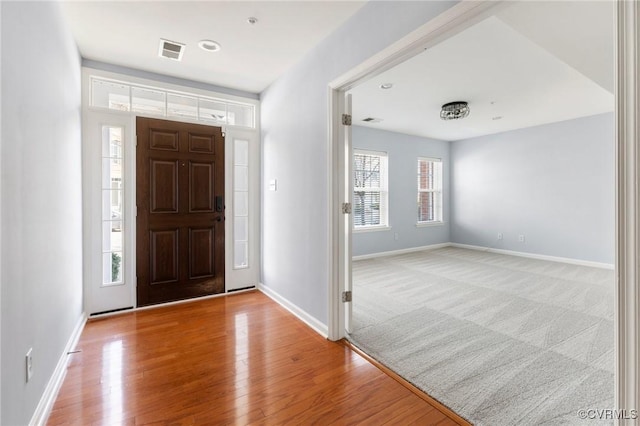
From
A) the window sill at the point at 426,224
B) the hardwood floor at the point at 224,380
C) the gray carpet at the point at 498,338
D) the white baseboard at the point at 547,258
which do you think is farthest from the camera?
the window sill at the point at 426,224

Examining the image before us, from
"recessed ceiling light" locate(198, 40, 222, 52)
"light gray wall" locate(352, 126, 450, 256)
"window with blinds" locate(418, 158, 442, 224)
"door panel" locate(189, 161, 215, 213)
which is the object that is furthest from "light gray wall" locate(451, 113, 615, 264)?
"recessed ceiling light" locate(198, 40, 222, 52)

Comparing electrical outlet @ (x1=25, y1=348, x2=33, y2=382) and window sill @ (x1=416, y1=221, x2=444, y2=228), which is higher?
window sill @ (x1=416, y1=221, x2=444, y2=228)

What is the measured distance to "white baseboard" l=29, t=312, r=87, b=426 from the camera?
1.53 metres

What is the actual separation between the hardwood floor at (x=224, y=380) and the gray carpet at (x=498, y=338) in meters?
0.27

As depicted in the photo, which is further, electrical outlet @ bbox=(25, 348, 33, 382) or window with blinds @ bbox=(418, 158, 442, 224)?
window with blinds @ bbox=(418, 158, 442, 224)

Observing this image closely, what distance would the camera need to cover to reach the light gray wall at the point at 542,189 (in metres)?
5.07

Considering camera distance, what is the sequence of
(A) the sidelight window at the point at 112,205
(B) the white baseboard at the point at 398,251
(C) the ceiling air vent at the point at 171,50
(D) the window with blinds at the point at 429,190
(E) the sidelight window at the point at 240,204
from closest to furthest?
(C) the ceiling air vent at the point at 171,50
(A) the sidelight window at the point at 112,205
(E) the sidelight window at the point at 240,204
(B) the white baseboard at the point at 398,251
(D) the window with blinds at the point at 429,190

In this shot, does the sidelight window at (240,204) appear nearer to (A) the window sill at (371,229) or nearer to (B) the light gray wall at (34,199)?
(B) the light gray wall at (34,199)

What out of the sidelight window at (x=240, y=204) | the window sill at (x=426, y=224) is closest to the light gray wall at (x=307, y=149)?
the sidelight window at (x=240, y=204)

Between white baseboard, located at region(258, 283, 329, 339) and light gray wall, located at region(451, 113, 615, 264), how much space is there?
17.6ft

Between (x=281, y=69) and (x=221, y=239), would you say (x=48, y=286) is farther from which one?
(x=281, y=69)

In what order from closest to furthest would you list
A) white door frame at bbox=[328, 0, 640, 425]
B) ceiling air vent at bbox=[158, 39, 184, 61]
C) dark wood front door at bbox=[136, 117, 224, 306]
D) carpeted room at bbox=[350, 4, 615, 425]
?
white door frame at bbox=[328, 0, 640, 425] → carpeted room at bbox=[350, 4, 615, 425] → ceiling air vent at bbox=[158, 39, 184, 61] → dark wood front door at bbox=[136, 117, 224, 306]

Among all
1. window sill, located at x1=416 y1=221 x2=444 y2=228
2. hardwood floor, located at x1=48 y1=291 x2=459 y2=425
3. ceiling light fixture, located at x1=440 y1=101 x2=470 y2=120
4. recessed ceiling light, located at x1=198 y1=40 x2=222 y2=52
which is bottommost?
hardwood floor, located at x1=48 y1=291 x2=459 y2=425

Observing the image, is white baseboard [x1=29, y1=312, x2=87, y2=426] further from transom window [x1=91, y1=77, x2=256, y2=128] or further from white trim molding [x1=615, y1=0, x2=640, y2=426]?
white trim molding [x1=615, y1=0, x2=640, y2=426]
